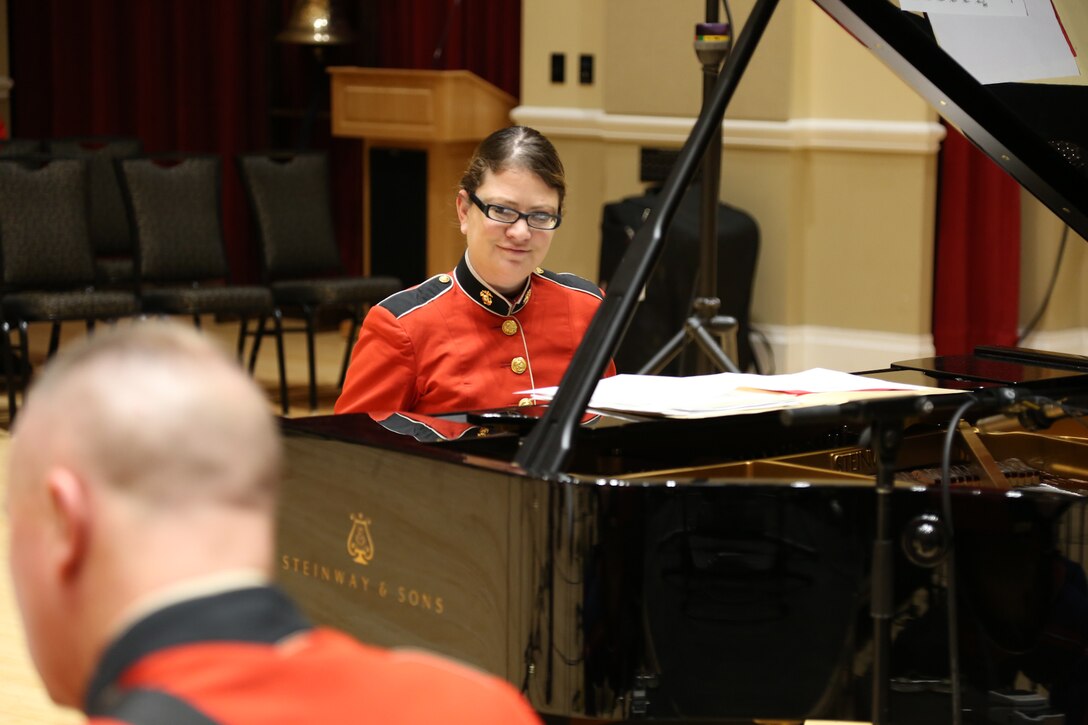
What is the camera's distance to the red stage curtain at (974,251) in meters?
5.73

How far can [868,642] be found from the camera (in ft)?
5.74

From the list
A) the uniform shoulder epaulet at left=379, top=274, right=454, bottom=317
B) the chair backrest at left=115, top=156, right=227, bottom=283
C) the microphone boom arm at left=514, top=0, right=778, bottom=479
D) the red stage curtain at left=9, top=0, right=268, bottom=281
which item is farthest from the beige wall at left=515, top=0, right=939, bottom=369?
the microphone boom arm at left=514, top=0, right=778, bottom=479

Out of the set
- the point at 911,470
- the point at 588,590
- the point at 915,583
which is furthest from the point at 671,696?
the point at 911,470

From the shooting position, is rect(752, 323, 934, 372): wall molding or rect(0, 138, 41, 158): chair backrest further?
rect(0, 138, 41, 158): chair backrest

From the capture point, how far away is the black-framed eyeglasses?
97.2 inches

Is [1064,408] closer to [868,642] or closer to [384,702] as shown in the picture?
[868,642]

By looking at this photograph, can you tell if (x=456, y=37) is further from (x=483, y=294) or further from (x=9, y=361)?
(x=483, y=294)

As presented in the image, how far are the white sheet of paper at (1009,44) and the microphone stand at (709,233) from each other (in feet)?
4.88

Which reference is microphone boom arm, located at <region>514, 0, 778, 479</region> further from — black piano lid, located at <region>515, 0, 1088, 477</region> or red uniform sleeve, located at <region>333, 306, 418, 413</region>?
red uniform sleeve, located at <region>333, 306, 418, 413</region>

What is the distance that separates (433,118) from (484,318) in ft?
14.3

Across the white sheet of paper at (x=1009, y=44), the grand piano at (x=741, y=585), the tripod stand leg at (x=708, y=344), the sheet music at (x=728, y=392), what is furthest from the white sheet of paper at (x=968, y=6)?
the tripod stand leg at (x=708, y=344)

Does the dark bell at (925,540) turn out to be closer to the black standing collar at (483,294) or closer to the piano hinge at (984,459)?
the piano hinge at (984,459)

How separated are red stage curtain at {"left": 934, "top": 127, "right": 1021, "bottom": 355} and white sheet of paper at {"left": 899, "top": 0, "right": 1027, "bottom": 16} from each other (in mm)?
3299

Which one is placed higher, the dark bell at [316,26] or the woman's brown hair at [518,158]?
the dark bell at [316,26]
